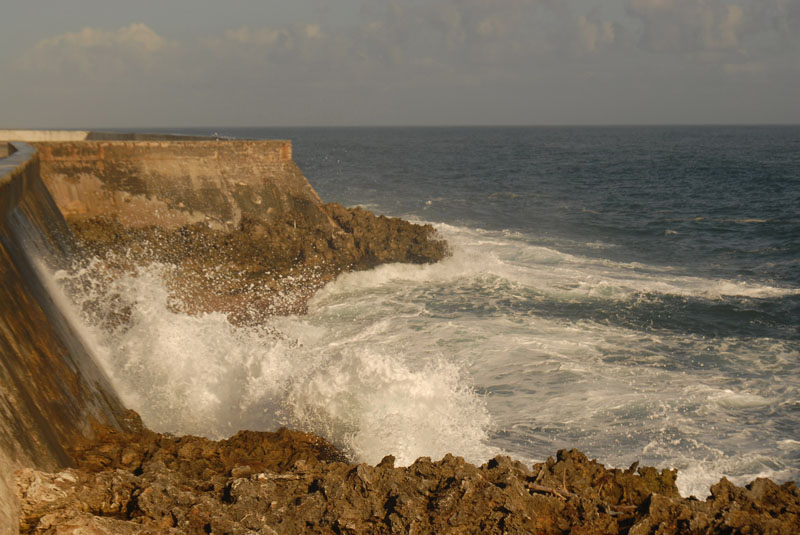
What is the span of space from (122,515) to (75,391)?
5.55 ft

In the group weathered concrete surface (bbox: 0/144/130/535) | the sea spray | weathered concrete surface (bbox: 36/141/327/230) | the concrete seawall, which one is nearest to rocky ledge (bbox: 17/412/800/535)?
weathered concrete surface (bbox: 0/144/130/535)

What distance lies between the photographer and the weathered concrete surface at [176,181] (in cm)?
1088

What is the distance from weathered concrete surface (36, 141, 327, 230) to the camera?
10875 mm

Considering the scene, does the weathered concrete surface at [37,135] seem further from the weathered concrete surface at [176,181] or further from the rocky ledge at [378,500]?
the rocky ledge at [378,500]

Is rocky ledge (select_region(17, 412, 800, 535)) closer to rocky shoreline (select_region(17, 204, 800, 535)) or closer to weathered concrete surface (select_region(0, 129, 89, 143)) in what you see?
rocky shoreline (select_region(17, 204, 800, 535))

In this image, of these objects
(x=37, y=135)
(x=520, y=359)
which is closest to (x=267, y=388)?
(x=520, y=359)

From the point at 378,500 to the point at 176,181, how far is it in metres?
9.66

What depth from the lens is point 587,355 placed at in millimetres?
9102

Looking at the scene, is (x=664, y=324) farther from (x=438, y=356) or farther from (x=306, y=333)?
(x=306, y=333)

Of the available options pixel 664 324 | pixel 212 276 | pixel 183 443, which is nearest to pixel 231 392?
pixel 183 443

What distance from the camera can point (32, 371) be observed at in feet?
13.7

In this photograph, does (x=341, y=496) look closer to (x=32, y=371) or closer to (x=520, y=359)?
(x=32, y=371)

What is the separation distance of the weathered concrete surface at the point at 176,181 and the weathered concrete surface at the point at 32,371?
3.78 meters

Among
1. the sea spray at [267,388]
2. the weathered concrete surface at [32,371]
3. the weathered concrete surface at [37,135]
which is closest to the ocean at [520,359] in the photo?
the sea spray at [267,388]
